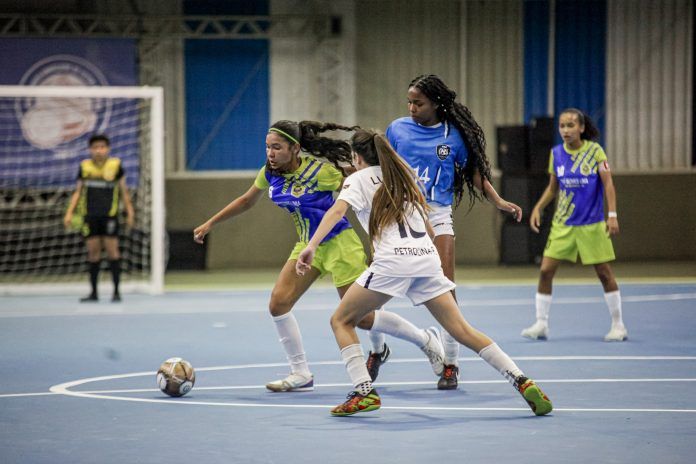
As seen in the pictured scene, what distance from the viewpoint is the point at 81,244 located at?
63.1ft

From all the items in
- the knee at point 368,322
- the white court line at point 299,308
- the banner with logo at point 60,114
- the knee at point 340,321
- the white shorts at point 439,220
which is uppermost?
the banner with logo at point 60,114

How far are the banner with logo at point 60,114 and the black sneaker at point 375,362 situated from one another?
1118cm

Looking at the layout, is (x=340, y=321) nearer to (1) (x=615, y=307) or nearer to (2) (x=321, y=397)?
(2) (x=321, y=397)

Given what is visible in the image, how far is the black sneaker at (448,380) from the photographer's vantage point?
8031mm

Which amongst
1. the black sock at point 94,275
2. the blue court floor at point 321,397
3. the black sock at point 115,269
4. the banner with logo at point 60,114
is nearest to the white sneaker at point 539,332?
the blue court floor at point 321,397

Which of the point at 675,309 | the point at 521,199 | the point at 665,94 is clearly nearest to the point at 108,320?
the point at 675,309

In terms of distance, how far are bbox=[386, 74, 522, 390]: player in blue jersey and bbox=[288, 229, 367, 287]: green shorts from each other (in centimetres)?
61

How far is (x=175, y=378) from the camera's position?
768 cm

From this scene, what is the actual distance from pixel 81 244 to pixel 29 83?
9.51 feet

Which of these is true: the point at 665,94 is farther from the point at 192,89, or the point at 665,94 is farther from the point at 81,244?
the point at 81,244

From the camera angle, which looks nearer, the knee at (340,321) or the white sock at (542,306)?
the knee at (340,321)

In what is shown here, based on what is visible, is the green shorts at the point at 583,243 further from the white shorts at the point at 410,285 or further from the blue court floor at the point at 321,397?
the white shorts at the point at 410,285

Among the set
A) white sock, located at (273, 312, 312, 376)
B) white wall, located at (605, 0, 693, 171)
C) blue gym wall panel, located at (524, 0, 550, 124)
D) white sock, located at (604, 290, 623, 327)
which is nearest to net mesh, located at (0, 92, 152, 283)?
blue gym wall panel, located at (524, 0, 550, 124)

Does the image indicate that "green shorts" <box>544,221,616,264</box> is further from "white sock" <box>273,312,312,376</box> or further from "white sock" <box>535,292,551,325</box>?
"white sock" <box>273,312,312,376</box>
